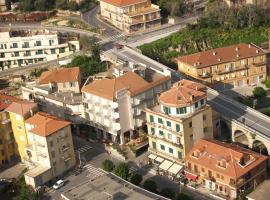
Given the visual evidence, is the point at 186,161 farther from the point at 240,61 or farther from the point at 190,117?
the point at 240,61

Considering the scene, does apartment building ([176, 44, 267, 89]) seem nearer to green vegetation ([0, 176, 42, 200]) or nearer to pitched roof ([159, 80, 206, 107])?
pitched roof ([159, 80, 206, 107])

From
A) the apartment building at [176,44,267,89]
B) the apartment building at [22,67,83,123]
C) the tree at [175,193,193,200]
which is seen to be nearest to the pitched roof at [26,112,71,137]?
the apartment building at [22,67,83,123]

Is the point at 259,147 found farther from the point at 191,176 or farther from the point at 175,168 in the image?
the point at 175,168

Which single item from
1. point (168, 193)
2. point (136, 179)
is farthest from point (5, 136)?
point (168, 193)

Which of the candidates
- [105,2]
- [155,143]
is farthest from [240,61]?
[105,2]

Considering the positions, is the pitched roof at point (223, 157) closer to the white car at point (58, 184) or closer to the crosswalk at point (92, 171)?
the crosswalk at point (92, 171)

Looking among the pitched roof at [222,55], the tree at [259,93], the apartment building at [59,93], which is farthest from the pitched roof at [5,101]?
the tree at [259,93]
